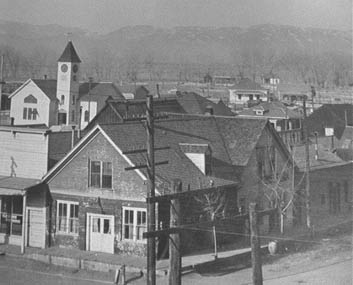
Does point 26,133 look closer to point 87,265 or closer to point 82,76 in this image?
point 87,265

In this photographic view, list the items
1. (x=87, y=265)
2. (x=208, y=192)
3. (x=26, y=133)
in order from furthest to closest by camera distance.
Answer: (x=26, y=133) → (x=208, y=192) → (x=87, y=265)

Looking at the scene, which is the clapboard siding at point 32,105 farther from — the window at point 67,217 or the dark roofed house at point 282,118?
the dark roofed house at point 282,118

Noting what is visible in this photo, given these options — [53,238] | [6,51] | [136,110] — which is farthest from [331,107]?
[53,238]

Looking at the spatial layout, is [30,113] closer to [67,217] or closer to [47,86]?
[47,86]

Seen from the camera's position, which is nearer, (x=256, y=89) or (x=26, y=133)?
(x=26, y=133)

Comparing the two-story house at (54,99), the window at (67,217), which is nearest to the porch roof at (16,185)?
the window at (67,217)

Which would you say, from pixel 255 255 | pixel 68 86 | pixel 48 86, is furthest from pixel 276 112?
pixel 255 255

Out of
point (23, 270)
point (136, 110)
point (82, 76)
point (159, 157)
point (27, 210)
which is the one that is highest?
point (82, 76)
